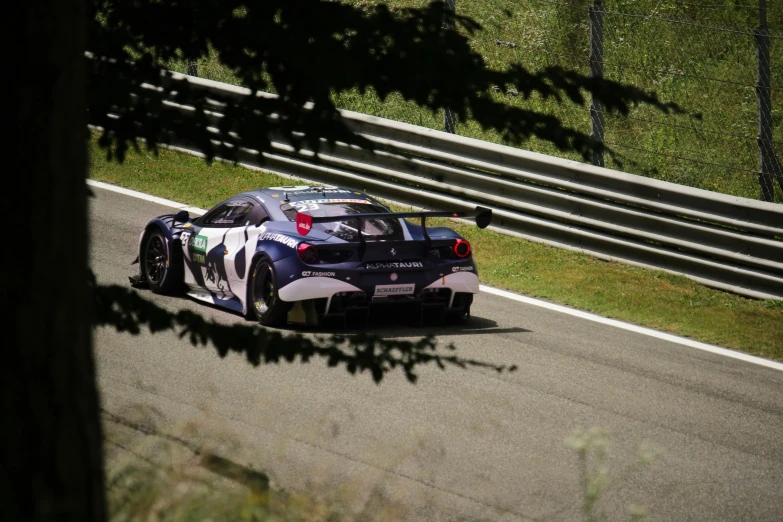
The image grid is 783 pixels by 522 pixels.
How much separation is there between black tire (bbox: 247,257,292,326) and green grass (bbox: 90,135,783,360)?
3108mm

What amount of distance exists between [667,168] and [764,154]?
5.40 ft

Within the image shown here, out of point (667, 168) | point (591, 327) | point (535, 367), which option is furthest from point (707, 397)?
point (667, 168)

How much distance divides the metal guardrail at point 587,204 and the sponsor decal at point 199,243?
142 centimetres

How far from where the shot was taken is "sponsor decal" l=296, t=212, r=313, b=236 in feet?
Result: 30.1

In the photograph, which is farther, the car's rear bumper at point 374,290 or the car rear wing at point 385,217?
the car's rear bumper at point 374,290

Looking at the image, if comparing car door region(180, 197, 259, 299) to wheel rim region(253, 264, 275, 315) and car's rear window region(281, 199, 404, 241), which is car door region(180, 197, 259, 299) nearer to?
wheel rim region(253, 264, 275, 315)

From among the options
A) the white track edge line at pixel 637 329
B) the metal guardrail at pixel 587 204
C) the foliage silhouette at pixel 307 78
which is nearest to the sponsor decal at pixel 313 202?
the metal guardrail at pixel 587 204

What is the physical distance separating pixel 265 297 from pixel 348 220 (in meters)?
1.05

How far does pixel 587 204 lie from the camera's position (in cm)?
1274

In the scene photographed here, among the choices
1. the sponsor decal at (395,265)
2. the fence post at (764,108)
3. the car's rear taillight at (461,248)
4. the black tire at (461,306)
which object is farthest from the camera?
the fence post at (764,108)


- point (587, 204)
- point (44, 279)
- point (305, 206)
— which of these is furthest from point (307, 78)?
point (587, 204)

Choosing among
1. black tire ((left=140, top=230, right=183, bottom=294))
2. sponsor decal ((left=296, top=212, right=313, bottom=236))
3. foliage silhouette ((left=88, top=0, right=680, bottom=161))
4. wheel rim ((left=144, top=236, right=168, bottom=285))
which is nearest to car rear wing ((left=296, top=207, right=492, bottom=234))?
sponsor decal ((left=296, top=212, right=313, bottom=236))

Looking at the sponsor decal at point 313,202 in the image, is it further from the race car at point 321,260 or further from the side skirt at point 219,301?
the side skirt at point 219,301

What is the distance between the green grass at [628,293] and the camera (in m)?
10.8
